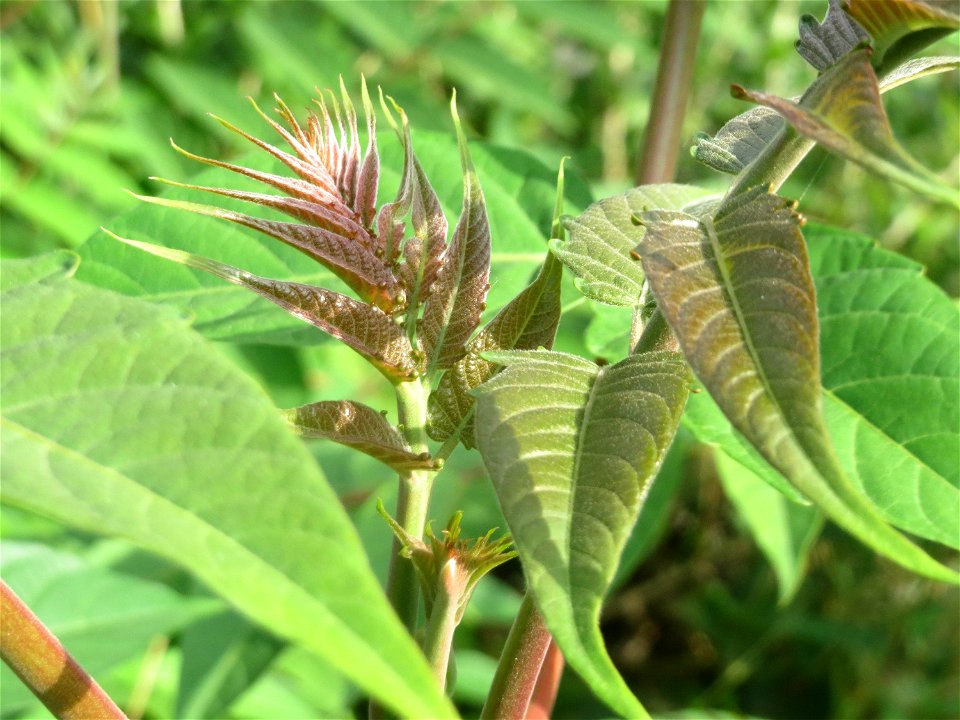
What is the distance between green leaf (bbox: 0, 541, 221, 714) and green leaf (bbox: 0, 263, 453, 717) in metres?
0.70

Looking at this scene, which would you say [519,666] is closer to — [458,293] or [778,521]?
[458,293]

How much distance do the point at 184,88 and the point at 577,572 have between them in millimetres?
1868

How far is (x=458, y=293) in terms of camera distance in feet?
1.44

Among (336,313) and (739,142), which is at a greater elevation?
(739,142)

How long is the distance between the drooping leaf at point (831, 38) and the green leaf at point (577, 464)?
0.13 metres

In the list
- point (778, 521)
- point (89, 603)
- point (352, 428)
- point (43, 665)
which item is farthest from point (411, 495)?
point (778, 521)

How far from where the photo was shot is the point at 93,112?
200cm

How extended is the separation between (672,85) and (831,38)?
0.50m

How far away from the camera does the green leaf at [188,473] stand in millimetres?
226

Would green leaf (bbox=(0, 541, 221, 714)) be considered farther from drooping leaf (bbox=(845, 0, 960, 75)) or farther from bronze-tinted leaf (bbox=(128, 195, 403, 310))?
drooping leaf (bbox=(845, 0, 960, 75))

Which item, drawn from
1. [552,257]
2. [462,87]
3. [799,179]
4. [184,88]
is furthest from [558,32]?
[552,257]

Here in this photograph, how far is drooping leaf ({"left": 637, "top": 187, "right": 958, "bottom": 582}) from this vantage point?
270 millimetres

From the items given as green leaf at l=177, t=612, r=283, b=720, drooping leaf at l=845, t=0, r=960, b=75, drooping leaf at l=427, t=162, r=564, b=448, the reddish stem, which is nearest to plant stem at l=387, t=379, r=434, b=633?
drooping leaf at l=427, t=162, r=564, b=448

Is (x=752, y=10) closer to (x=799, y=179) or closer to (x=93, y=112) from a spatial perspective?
(x=799, y=179)
